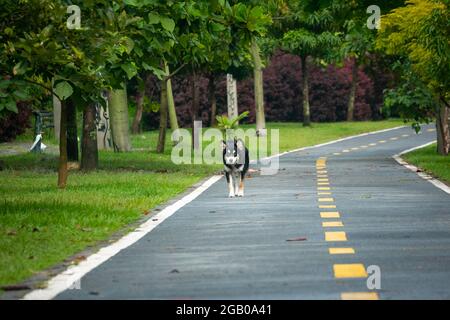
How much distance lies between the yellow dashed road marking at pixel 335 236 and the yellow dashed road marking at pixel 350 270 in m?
2.54

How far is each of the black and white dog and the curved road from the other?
0.28m

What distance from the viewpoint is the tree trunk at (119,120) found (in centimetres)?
4191

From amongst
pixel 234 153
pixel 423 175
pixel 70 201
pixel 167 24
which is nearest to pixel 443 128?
pixel 423 175

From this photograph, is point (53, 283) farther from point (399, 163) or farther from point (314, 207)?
point (399, 163)

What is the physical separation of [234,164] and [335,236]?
27.4ft

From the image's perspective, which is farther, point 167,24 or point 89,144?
point 89,144

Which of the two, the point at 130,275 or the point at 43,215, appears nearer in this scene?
the point at 130,275

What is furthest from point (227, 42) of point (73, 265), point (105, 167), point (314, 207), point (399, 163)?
point (73, 265)

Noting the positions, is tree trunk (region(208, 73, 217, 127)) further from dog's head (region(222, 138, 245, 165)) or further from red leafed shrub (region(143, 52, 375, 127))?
dog's head (region(222, 138, 245, 165))

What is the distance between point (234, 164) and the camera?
23.8m

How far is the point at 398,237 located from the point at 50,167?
19848mm

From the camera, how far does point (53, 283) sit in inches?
461

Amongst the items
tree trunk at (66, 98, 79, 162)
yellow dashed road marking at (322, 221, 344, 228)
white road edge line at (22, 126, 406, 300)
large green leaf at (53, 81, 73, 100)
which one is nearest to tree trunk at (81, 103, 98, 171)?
tree trunk at (66, 98, 79, 162)

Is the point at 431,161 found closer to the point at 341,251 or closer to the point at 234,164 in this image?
the point at 234,164
